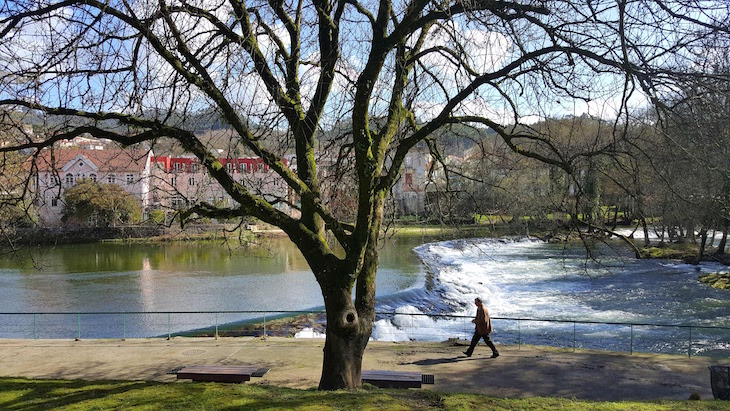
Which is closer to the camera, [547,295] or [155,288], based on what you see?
[547,295]

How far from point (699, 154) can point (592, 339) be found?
39.5ft

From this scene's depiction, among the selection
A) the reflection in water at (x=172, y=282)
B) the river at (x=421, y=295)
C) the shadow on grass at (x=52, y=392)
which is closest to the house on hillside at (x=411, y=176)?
the river at (x=421, y=295)

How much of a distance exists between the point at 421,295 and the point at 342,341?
1743cm

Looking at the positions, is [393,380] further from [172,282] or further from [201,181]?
[172,282]

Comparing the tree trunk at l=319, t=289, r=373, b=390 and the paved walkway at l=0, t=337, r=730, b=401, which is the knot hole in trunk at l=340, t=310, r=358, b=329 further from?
the paved walkway at l=0, t=337, r=730, b=401

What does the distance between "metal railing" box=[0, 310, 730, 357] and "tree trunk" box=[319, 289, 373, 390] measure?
28.1 ft

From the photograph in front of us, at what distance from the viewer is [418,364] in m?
11.3

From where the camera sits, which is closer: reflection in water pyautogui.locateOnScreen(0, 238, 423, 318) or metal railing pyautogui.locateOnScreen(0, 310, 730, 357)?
metal railing pyautogui.locateOnScreen(0, 310, 730, 357)

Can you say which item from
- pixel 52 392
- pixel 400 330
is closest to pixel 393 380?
pixel 52 392

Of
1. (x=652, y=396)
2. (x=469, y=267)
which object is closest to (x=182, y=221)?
(x=652, y=396)

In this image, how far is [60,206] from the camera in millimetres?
59750

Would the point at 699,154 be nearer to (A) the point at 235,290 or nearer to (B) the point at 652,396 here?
(B) the point at 652,396

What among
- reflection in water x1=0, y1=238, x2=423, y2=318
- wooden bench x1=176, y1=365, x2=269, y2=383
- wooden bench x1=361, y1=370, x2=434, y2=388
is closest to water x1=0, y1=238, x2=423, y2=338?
reflection in water x1=0, y1=238, x2=423, y2=318

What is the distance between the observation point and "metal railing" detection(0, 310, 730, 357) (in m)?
15.7
